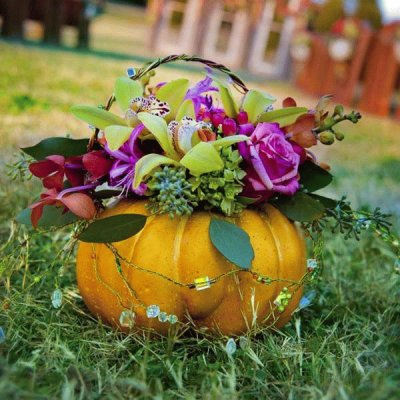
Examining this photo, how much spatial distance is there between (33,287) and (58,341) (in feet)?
1.38

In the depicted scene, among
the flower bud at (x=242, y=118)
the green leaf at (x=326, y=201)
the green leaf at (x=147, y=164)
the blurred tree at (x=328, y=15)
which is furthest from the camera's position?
the blurred tree at (x=328, y=15)

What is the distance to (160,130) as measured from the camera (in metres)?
1.63

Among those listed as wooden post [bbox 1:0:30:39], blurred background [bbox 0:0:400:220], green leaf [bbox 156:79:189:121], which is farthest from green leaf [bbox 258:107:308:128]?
wooden post [bbox 1:0:30:39]

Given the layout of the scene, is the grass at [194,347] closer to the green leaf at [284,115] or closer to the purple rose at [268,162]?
the purple rose at [268,162]

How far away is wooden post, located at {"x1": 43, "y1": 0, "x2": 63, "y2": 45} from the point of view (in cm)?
1172

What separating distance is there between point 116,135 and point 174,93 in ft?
0.82

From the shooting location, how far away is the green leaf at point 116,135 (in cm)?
161

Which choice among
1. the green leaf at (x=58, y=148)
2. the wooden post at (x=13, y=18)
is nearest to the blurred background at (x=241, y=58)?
the wooden post at (x=13, y=18)

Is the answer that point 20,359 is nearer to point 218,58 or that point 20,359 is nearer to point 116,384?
point 116,384

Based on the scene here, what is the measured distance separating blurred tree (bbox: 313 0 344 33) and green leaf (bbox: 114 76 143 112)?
11711 mm

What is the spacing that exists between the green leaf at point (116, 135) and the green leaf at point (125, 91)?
0.15m

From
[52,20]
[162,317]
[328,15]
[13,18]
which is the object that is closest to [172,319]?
[162,317]

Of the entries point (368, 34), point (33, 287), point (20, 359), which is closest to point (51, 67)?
point (368, 34)

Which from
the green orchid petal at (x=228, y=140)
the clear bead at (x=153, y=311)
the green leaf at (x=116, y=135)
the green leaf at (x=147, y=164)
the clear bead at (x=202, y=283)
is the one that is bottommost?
the clear bead at (x=153, y=311)
